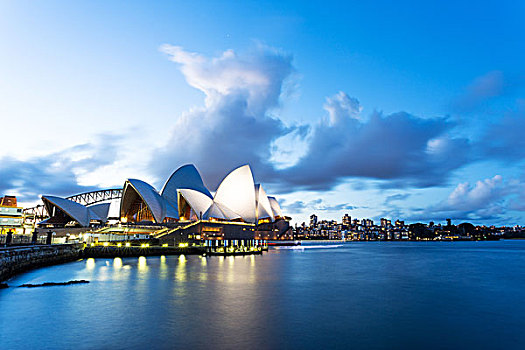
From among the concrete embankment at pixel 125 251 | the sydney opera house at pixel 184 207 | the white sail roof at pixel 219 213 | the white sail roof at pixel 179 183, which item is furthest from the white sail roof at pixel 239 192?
the concrete embankment at pixel 125 251

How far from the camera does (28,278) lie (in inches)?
1145

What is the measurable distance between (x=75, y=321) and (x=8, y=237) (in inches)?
1147

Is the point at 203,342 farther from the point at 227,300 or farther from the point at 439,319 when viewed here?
the point at 439,319

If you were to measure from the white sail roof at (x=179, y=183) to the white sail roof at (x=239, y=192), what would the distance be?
6907 millimetres

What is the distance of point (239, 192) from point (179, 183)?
18.5 meters

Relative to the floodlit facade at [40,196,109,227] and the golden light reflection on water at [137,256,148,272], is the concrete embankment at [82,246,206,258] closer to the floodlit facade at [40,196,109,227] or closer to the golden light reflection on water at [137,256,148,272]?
the golden light reflection on water at [137,256,148,272]

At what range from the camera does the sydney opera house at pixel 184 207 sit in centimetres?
8712

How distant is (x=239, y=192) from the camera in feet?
305

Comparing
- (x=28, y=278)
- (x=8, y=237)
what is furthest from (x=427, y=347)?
(x=8, y=237)

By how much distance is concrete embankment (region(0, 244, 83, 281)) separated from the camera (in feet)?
89.3

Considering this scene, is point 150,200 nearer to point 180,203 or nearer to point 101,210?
point 180,203

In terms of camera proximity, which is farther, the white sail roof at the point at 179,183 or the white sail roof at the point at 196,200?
the white sail roof at the point at 179,183

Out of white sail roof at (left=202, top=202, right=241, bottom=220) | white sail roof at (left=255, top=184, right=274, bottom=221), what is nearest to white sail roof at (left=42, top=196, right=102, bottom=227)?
white sail roof at (left=202, top=202, right=241, bottom=220)

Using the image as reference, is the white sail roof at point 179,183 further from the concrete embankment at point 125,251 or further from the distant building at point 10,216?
the concrete embankment at point 125,251
